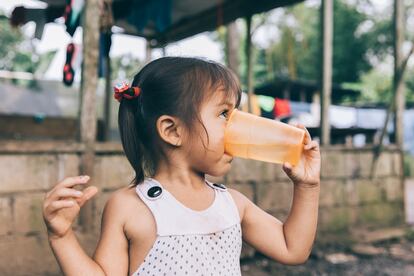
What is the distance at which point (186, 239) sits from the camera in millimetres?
1354

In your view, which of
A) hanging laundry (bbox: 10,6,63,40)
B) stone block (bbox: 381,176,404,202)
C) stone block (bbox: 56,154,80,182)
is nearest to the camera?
stone block (bbox: 56,154,80,182)

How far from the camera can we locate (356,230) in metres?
5.10

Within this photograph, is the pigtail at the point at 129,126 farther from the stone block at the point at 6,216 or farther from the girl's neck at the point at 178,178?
the stone block at the point at 6,216

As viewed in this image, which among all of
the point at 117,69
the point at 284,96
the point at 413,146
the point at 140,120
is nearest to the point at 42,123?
the point at 140,120

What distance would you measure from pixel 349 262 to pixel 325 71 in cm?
191

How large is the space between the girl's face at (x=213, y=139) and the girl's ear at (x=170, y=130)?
5cm

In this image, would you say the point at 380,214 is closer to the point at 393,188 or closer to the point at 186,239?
the point at 393,188

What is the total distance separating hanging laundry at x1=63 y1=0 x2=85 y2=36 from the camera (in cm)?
338

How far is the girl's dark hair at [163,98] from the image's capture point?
1.38 meters

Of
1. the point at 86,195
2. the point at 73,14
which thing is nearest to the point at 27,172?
the point at 73,14

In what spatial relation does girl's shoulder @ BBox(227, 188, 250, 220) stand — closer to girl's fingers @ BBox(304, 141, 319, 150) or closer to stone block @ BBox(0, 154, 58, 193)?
girl's fingers @ BBox(304, 141, 319, 150)

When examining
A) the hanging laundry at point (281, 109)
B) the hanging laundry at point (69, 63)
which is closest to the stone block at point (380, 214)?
the hanging laundry at point (69, 63)

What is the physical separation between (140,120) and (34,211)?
1.89 m

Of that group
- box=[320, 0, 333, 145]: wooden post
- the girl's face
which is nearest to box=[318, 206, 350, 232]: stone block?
box=[320, 0, 333, 145]: wooden post
